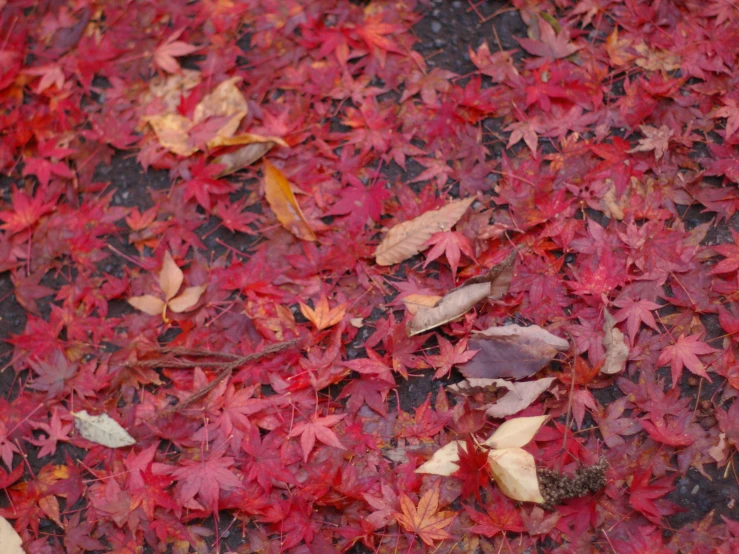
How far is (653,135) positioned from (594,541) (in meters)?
1.25

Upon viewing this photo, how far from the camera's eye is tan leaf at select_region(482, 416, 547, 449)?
158 cm

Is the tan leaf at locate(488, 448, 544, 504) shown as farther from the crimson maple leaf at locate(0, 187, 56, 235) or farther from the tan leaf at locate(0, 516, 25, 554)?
the crimson maple leaf at locate(0, 187, 56, 235)

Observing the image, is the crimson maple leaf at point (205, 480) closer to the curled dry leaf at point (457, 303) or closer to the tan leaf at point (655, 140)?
the curled dry leaf at point (457, 303)

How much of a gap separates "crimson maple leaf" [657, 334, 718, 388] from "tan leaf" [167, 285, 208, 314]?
4.50 feet

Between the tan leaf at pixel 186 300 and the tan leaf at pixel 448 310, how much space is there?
0.69m

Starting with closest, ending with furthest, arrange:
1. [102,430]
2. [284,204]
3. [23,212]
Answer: [102,430] < [284,204] < [23,212]

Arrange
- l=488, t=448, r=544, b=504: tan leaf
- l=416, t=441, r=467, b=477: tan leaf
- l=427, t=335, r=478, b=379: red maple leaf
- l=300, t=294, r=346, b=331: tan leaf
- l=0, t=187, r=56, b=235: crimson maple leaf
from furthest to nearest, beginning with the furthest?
1. l=0, t=187, r=56, b=235: crimson maple leaf
2. l=300, t=294, r=346, b=331: tan leaf
3. l=427, t=335, r=478, b=379: red maple leaf
4. l=416, t=441, r=467, b=477: tan leaf
5. l=488, t=448, r=544, b=504: tan leaf

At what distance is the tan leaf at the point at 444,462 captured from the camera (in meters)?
1.62

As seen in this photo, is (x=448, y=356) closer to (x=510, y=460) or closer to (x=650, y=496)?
(x=510, y=460)

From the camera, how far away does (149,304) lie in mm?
1992

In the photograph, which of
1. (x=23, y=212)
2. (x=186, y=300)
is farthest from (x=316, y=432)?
(x=23, y=212)

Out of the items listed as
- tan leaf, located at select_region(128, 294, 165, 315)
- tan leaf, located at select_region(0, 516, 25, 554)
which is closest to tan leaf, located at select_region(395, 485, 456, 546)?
tan leaf, located at select_region(128, 294, 165, 315)

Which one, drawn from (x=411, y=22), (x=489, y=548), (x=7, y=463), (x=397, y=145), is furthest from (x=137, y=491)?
(x=411, y=22)

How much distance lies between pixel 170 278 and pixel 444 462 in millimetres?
1021
